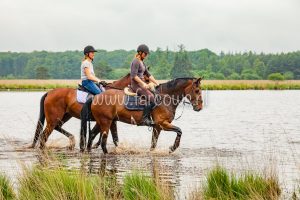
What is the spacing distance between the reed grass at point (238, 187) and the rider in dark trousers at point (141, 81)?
6040 mm

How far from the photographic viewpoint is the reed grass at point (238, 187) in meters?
8.65

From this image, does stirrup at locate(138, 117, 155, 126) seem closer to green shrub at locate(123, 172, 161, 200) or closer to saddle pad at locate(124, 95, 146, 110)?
saddle pad at locate(124, 95, 146, 110)

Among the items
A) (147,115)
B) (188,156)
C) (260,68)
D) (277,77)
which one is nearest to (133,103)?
(147,115)

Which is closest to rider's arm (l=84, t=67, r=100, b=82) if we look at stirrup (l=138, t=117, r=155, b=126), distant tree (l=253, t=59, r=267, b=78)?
stirrup (l=138, t=117, r=155, b=126)

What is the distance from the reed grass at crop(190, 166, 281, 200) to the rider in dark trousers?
6.04 metres

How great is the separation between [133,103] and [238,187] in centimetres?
670

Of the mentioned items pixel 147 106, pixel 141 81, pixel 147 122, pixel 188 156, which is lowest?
pixel 188 156

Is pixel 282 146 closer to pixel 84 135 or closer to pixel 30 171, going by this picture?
pixel 84 135

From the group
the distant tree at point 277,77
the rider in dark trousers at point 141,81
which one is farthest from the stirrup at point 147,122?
the distant tree at point 277,77

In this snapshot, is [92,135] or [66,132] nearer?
[92,135]

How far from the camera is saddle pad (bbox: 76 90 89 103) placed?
1584cm

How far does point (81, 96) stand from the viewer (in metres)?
15.9

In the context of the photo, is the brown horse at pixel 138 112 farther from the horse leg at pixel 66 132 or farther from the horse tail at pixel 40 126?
the horse tail at pixel 40 126

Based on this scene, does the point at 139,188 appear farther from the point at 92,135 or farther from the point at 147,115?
the point at 92,135
